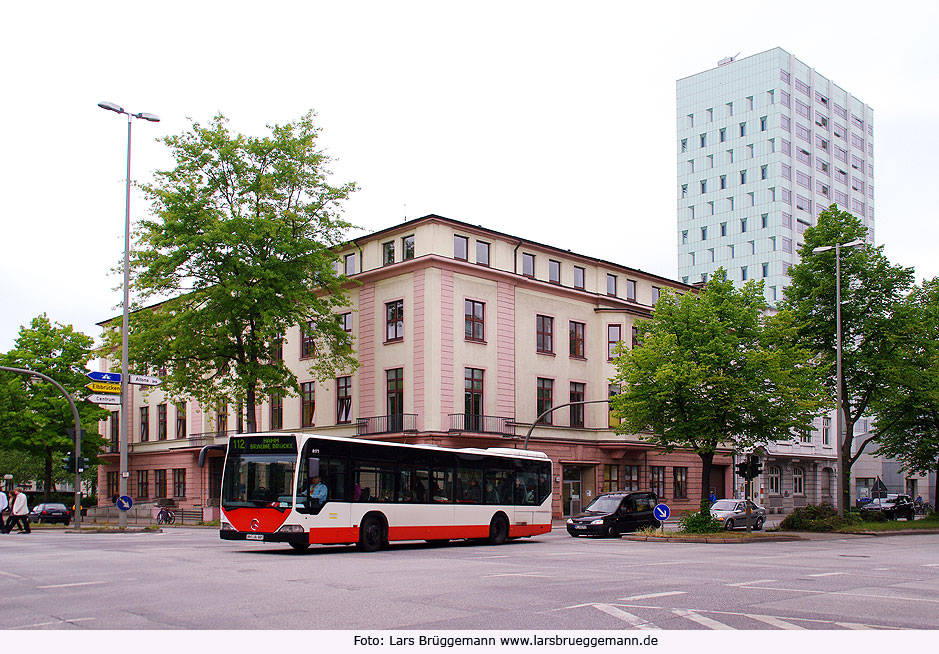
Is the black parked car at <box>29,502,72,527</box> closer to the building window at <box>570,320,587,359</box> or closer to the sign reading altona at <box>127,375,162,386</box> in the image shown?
the sign reading altona at <box>127,375,162,386</box>

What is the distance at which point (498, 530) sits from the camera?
2744 cm

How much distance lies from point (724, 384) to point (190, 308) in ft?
71.1

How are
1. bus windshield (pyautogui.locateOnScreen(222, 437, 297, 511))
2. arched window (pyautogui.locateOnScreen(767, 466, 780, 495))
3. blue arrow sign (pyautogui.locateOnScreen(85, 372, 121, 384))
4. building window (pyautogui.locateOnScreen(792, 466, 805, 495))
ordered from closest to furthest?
bus windshield (pyautogui.locateOnScreen(222, 437, 297, 511))
blue arrow sign (pyautogui.locateOnScreen(85, 372, 121, 384))
arched window (pyautogui.locateOnScreen(767, 466, 780, 495))
building window (pyautogui.locateOnScreen(792, 466, 805, 495))

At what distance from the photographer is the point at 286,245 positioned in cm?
3912

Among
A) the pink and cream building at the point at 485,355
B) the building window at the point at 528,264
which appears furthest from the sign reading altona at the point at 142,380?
the building window at the point at 528,264

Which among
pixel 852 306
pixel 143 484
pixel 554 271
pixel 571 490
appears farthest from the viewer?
pixel 143 484

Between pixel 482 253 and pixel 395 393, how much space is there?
8.05 meters

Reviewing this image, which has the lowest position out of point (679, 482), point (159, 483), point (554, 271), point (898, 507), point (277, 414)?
point (898, 507)

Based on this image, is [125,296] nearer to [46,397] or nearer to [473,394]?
[473,394]

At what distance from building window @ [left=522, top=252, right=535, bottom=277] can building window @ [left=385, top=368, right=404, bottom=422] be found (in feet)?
28.1

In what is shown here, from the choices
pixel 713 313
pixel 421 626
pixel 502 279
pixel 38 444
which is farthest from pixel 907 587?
pixel 38 444

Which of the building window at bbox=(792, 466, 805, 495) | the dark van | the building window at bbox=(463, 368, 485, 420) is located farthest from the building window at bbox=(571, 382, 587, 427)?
the building window at bbox=(792, 466, 805, 495)

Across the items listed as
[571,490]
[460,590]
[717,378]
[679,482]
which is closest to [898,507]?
[679,482]

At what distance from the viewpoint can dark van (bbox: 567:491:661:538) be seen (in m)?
32.8
